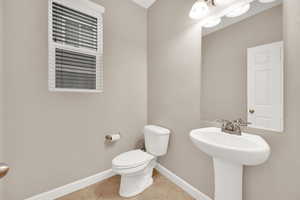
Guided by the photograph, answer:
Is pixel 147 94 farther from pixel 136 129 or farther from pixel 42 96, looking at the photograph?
pixel 42 96

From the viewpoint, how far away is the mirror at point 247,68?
2.83 feet

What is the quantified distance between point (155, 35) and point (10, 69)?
1729mm

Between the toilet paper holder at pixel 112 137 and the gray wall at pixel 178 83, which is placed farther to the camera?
the toilet paper holder at pixel 112 137

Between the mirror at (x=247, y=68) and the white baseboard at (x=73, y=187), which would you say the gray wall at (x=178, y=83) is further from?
the white baseboard at (x=73, y=187)

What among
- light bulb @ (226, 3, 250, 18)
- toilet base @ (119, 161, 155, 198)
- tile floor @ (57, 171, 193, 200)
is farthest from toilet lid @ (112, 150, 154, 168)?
light bulb @ (226, 3, 250, 18)

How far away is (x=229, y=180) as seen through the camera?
0.97 m

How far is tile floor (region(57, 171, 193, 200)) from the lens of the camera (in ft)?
4.60

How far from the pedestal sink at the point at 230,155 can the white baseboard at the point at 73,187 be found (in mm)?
1389

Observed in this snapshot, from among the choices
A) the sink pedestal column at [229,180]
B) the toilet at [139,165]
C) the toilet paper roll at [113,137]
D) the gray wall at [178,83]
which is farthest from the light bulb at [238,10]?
the toilet paper roll at [113,137]

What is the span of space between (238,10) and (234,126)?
38.3 inches

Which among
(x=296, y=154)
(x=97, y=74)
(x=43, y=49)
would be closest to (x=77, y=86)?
(x=97, y=74)

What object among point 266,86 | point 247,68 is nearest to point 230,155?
point 266,86

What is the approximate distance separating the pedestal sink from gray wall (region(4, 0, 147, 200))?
1188 mm

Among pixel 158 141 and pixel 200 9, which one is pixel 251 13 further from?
pixel 158 141
